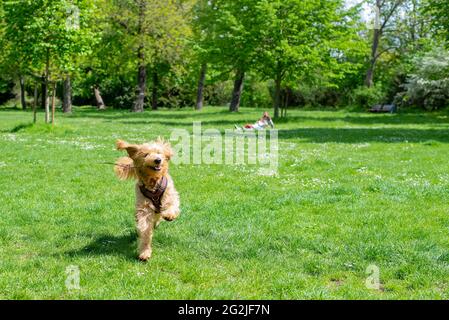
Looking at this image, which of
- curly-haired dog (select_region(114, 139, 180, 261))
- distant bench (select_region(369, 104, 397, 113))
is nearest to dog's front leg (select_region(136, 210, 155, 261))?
curly-haired dog (select_region(114, 139, 180, 261))

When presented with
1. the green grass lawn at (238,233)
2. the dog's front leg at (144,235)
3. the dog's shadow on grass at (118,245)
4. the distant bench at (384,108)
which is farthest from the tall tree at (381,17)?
the dog's front leg at (144,235)

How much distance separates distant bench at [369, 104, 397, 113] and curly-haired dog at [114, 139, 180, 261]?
136ft

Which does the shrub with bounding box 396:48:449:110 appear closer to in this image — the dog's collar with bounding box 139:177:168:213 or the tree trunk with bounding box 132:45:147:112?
the tree trunk with bounding box 132:45:147:112

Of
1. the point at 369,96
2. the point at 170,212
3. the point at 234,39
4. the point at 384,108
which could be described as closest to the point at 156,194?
the point at 170,212

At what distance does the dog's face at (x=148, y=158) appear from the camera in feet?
23.0

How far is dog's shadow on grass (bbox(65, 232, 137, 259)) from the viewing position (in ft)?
A: 23.6

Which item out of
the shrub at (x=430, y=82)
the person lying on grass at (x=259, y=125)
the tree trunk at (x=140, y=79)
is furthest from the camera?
the tree trunk at (x=140, y=79)

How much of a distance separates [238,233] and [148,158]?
85.0 inches

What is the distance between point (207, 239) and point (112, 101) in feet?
193

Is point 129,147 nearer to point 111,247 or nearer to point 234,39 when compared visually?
point 111,247

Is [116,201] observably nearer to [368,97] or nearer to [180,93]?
[368,97]

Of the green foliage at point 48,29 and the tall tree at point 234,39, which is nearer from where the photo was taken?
the green foliage at point 48,29

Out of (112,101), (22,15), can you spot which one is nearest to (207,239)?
(22,15)

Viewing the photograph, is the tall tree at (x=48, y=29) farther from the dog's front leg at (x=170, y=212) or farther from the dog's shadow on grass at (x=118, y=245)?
the dog's front leg at (x=170, y=212)
